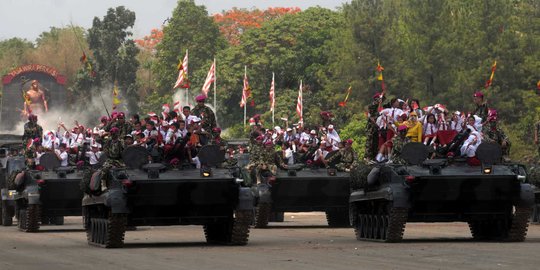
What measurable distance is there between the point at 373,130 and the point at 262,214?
759 cm

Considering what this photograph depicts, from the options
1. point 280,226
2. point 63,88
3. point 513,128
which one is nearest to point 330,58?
point 513,128

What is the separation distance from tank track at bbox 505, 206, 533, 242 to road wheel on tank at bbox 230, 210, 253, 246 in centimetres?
490

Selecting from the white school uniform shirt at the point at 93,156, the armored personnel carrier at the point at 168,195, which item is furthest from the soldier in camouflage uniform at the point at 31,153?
the armored personnel carrier at the point at 168,195

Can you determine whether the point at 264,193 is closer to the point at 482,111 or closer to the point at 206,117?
the point at 206,117

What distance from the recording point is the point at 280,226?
38.4 meters

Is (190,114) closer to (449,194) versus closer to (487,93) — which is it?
(449,194)

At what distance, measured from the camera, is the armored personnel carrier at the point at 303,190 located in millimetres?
35875

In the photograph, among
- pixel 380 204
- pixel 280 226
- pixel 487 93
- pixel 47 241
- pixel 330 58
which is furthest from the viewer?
pixel 330 58

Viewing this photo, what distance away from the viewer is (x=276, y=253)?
24.4 m

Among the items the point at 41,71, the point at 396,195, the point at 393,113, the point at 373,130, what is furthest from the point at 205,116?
the point at 41,71

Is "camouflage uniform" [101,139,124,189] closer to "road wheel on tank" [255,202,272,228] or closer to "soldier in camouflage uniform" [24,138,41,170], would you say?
"soldier in camouflage uniform" [24,138,41,170]

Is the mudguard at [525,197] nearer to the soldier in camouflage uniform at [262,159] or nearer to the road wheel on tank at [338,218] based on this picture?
the soldier in camouflage uniform at [262,159]

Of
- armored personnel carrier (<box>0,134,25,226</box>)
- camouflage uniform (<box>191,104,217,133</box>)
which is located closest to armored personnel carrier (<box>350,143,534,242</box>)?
camouflage uniform (<box>191,104,217,133</box>)

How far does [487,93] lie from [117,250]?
4823cm
